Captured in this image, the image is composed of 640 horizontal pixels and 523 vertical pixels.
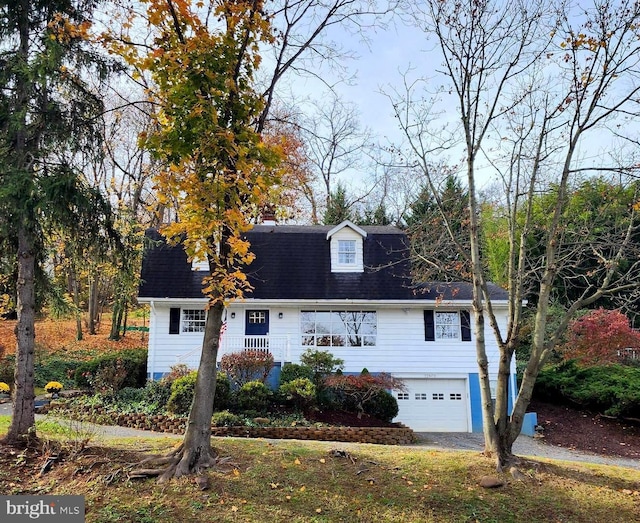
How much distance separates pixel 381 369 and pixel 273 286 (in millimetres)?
4496

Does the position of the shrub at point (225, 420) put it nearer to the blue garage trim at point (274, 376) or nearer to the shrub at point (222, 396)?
the shrub at point (222, 396)

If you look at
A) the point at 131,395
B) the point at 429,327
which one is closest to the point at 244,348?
the point at 131,395

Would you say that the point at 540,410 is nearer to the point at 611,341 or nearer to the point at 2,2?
the point at 611,341

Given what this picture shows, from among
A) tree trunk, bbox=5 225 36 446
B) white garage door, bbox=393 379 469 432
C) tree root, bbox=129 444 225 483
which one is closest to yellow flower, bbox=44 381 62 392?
tree trunk, bbox=5 225 36 446

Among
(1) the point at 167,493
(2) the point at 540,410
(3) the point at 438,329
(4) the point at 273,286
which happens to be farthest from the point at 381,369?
(1) the point at 167,493

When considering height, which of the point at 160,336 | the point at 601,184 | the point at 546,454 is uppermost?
the point at 601,184

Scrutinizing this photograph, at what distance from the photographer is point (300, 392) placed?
1291 centimetres

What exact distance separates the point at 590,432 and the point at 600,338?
3.62 m

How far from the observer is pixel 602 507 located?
6.12 meters

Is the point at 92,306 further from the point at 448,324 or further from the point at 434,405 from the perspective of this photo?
the point at 448,324

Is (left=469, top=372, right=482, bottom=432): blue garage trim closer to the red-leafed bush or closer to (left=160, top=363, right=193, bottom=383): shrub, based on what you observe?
the red-leafed bush

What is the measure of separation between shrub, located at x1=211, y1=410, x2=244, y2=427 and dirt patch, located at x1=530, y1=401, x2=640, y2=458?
902 centimetres

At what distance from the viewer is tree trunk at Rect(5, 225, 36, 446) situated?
7.07 meters

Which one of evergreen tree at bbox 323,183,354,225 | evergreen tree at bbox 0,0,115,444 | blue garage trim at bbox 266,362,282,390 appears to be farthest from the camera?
evergreen tree at bbox 323,183,354,225
